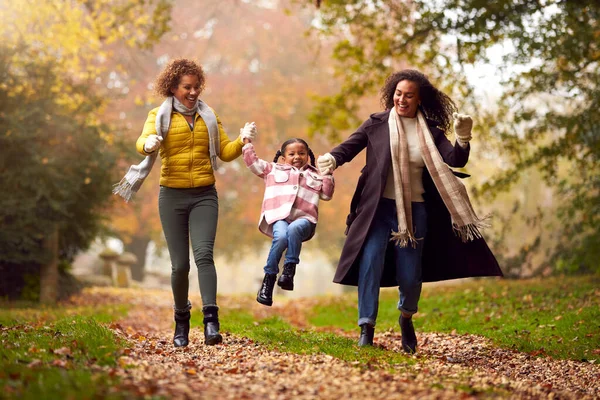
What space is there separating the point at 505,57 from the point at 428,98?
6301 millimetres

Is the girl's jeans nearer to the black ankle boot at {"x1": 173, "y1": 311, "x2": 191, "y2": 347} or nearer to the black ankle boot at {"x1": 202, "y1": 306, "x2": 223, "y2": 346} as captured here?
the black ankle boot at {"x1": 202, "y1": 306, "x2": 223, "y2": 346}

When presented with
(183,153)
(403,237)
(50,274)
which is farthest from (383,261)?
(50,274)

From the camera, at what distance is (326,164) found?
20.4 ft

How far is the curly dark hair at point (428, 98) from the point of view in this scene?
6496mm

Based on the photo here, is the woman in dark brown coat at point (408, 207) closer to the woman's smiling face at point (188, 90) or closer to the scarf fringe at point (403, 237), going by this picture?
the scarf fringe at point (403, 237)

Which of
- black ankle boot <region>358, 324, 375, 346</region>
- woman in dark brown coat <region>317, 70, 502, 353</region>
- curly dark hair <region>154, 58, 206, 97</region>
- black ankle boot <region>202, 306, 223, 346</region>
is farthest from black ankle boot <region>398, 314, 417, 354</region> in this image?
curly dark hair <region>154, 58, 206, 97</region>

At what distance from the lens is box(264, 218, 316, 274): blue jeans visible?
6.14 m

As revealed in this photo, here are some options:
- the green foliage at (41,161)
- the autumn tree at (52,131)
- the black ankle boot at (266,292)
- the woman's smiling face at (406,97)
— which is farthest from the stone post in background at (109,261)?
the woman's smiling face at (406,97)

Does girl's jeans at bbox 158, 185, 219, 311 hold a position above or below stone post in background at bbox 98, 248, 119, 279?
below

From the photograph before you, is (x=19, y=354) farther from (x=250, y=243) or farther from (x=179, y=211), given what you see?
(x=250, y=243)

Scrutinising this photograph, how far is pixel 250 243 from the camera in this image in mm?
26469

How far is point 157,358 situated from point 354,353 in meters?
1.52

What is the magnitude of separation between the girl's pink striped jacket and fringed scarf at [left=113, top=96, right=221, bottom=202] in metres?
0.29

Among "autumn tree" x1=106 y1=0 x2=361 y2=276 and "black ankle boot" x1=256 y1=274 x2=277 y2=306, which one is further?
"autumn tree" x1=106 y1=0 x2=361 y2=276
